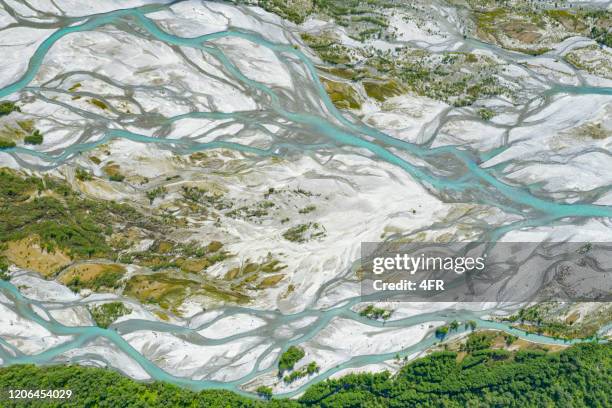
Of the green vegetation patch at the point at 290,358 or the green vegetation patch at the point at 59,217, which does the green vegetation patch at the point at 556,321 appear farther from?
the green vegetation patch at the point at 59,217

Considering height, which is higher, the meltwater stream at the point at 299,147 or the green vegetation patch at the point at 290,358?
the meltwater stream at the point at 299,147

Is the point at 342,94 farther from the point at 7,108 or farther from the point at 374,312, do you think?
the point at 7,108

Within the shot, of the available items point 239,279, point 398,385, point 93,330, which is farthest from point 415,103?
point 93,330

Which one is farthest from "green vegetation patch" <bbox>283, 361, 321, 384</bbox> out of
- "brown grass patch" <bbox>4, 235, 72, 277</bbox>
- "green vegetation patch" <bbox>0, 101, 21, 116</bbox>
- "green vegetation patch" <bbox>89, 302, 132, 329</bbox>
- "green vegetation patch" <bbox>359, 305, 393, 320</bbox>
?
"green vegetation patch" <bbox>0, 101, 21, 116</bbox>

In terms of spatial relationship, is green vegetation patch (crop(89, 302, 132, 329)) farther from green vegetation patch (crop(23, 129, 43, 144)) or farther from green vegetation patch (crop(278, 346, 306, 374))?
green vegetation patch (crop(23, 129, 43, 144))

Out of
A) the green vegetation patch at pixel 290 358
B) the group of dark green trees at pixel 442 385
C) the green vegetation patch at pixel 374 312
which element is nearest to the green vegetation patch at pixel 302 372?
the green vegetation patch at pixel 290 358

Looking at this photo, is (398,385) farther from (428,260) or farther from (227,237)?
(227,237)

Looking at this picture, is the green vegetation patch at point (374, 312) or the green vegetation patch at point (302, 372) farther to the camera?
the green vegetation patch at point (374, 312)
